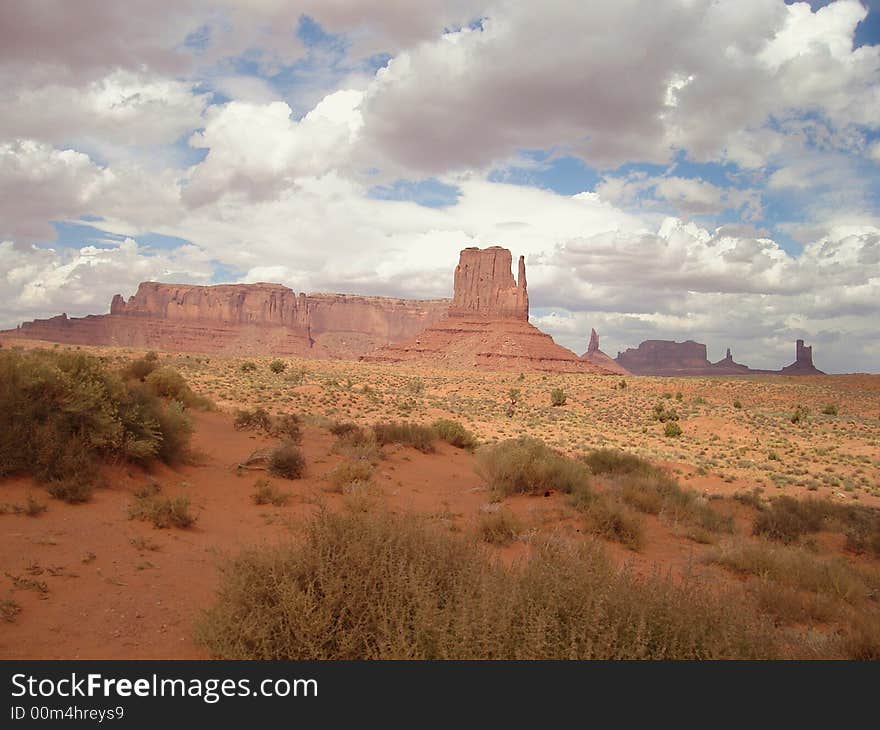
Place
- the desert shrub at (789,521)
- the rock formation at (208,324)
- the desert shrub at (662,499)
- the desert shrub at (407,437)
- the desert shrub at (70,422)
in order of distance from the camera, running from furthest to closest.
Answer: the rock formation at (208,324) → the desert shrub at (407,437) → the desert shrub at (662,499) → the desert shrub at (789,521) → the desert shrub at (70,422)

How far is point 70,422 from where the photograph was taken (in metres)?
9.48

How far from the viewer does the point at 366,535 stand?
4797mm

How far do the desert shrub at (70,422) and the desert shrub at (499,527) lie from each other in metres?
6.14

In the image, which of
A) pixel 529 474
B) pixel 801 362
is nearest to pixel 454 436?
pixel 529 474

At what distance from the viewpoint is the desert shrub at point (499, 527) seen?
8.59 meters

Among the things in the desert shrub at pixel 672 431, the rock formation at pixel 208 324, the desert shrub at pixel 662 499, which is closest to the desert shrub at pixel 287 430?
the desert shrub at pixel 662 499

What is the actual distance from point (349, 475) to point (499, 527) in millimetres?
4105

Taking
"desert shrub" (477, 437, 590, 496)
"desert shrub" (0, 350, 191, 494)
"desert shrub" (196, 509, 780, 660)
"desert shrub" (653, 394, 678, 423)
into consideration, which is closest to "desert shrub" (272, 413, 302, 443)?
"desert shrub" (0, 350, 191, 494)

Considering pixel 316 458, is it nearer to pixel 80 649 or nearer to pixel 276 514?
pixel 276 514


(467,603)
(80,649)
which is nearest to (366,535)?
(467,603)

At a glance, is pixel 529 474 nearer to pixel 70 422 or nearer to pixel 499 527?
pixel 499 527

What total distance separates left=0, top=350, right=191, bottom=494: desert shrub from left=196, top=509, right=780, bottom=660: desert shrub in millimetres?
5832

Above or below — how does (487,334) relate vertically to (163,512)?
above

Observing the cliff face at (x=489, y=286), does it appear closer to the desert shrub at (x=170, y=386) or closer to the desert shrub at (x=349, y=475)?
the desert shrub at (x=170, y=386)
